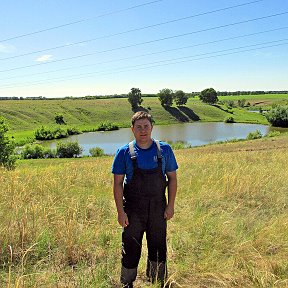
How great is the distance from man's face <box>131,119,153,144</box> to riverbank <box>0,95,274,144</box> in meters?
78.9

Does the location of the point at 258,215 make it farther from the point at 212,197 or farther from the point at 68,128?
the point at 68,128

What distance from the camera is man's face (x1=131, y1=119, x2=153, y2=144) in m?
3.47

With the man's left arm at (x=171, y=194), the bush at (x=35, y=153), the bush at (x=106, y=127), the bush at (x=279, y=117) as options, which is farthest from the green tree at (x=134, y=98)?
the man's left arm at (x=171, y=194)

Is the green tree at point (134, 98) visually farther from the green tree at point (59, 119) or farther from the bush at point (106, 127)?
the green tree at point (59, 119)

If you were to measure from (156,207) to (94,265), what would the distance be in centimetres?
102

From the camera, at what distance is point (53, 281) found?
3.25 meters

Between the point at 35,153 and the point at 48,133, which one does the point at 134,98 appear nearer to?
the point at 48,133

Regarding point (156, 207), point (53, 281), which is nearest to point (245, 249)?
point (156, 207)

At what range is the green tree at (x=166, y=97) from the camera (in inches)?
4754

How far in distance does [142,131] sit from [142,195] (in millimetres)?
674

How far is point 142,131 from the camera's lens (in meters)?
3.47

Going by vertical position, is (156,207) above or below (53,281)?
above

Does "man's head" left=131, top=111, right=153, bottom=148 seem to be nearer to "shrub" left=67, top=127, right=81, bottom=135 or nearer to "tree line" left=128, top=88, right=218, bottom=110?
"shrub" left=67, top=127, right=81, bottom=135

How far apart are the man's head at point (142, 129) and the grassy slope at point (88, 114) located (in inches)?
3134
